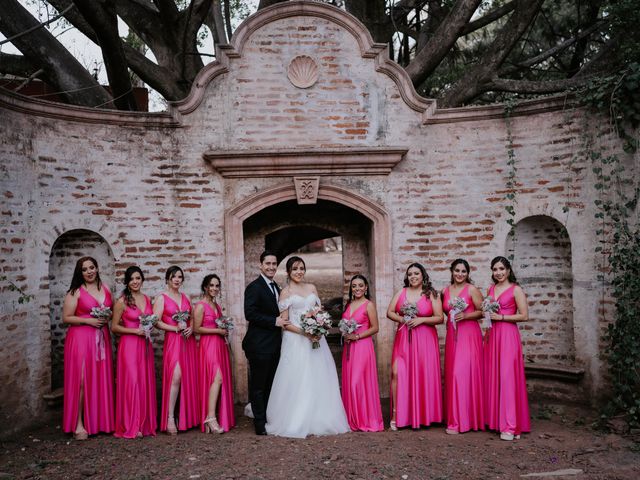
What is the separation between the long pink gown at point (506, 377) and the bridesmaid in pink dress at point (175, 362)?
339cm

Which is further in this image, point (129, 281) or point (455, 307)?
point (129, 281)

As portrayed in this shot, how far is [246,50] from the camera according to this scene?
7863 millimetres

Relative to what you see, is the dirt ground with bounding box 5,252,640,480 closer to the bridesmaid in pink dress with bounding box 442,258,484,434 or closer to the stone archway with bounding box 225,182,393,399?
the bridesmaid in pink dress with bounding box 442,258,484,434

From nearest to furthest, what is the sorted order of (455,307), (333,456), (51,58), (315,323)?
(333,456) < (315,323) < (455,307) < (51,58)

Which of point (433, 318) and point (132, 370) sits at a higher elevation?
point (433, 318)

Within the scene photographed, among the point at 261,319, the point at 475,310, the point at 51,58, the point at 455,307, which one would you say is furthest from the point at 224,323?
the point at 51,58

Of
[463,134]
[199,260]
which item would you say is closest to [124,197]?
[199,260]

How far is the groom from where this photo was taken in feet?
20.6

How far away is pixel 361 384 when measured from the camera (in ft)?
21.4

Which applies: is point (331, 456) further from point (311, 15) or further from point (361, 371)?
point (311, 15)

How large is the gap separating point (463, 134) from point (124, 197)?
4.67 metres

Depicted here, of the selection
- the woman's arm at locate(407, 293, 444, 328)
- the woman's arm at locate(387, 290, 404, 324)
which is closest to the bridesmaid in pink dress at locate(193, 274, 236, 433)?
the woman's arm at locate(387, 290, 404, 324)

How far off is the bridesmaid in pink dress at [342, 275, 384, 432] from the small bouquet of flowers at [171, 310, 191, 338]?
184 centimetres

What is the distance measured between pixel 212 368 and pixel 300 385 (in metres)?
1.10
